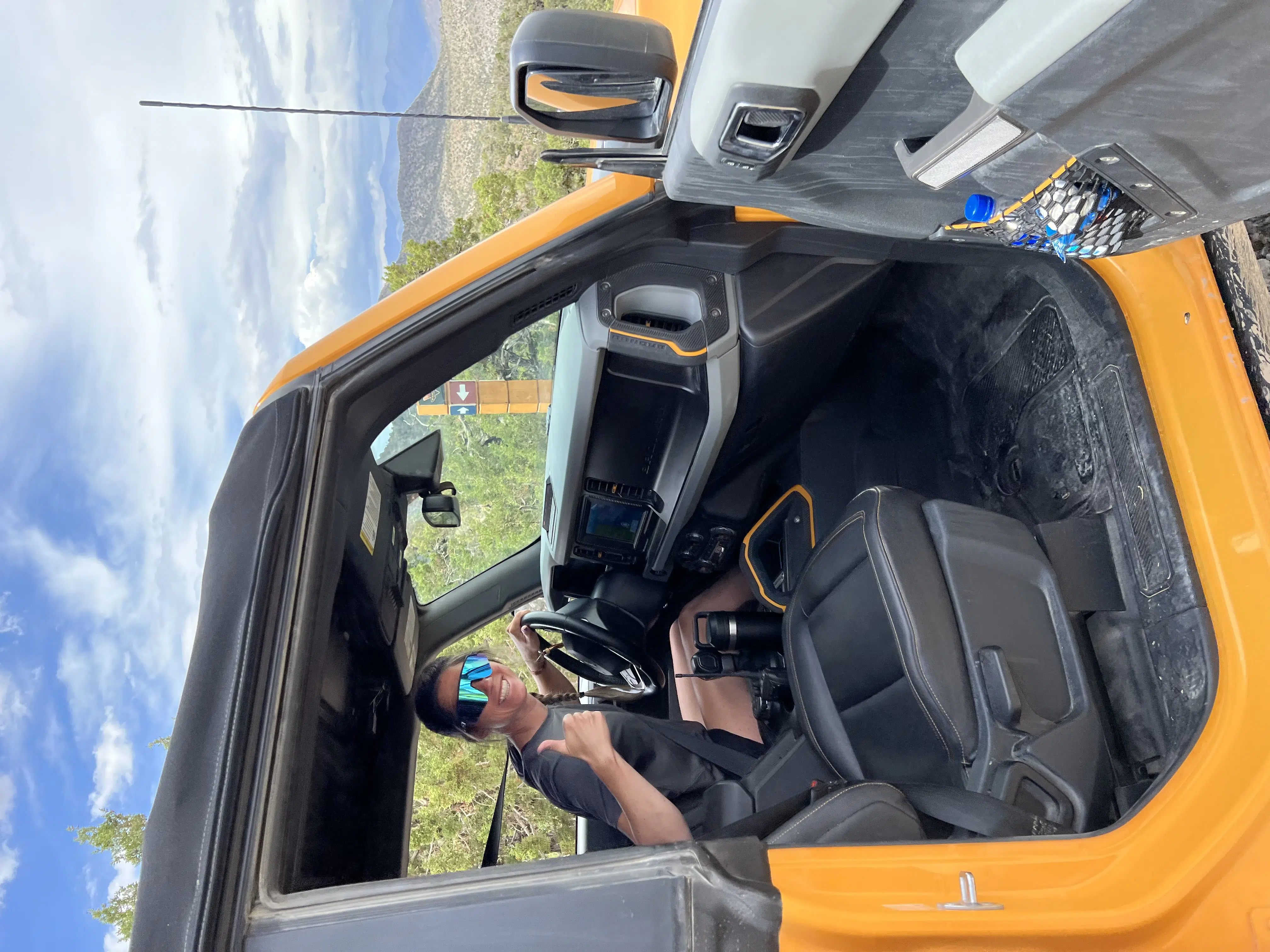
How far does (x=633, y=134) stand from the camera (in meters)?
1.20

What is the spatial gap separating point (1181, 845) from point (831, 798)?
1.39ft

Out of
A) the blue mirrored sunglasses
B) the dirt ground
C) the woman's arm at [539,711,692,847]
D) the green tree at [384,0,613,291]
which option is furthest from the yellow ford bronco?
the green tree at [384,0,613,291]

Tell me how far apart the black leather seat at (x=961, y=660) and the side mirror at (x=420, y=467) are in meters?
0.94

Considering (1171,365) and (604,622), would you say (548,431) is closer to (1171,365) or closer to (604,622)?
(604,622)

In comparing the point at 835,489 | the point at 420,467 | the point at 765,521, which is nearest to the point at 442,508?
the point at 420,467

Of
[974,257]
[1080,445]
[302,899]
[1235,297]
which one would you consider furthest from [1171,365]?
[302,899]

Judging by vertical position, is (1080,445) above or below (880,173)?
below

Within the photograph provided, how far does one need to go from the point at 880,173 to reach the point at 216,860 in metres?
1.28

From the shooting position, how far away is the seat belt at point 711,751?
79.4 inches

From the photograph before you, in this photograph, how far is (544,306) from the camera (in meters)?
1.62

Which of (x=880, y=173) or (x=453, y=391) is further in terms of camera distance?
(x=453, y=391)

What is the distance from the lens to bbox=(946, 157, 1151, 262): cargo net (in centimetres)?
94

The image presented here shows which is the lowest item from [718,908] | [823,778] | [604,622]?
[718,908]

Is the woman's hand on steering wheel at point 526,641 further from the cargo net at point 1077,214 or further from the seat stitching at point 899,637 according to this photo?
the cargo net at point 1077,214
